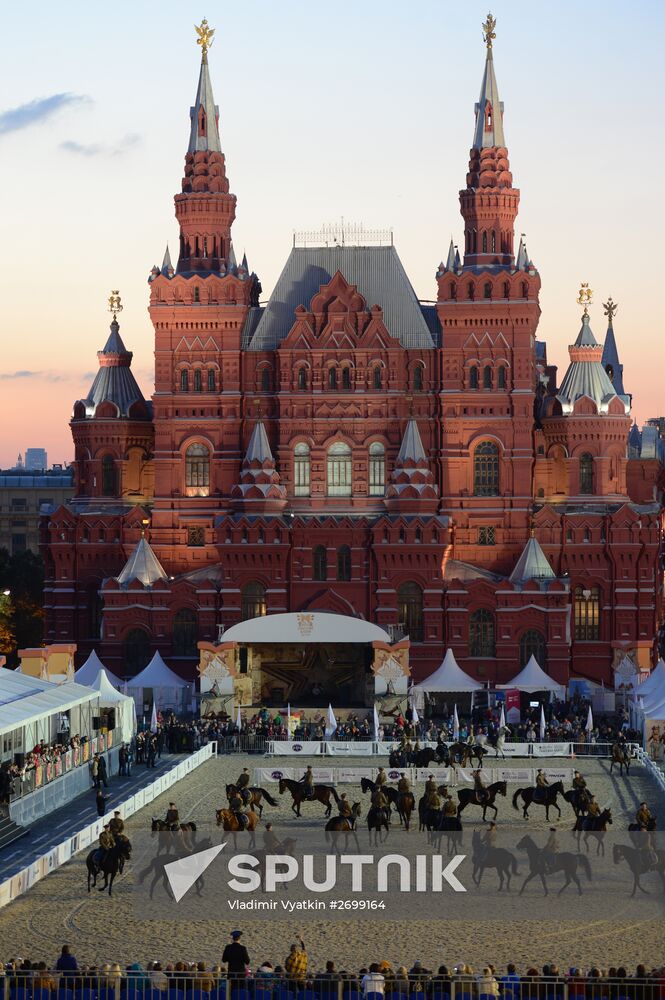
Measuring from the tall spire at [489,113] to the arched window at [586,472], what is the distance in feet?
51.0

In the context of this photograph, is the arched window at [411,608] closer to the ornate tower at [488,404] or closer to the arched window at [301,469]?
the ornate tower at [488,404]

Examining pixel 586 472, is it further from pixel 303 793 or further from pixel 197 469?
pixel 303 793

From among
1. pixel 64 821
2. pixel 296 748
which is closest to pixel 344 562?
pixel 296 748

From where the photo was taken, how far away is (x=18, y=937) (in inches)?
1438

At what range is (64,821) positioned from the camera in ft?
169

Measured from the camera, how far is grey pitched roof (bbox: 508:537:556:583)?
3374 inches

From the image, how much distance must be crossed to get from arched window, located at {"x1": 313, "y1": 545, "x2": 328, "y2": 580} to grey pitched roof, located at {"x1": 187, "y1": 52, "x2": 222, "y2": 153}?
2068 cm

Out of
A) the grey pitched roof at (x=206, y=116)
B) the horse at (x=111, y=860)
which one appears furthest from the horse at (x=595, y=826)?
the grey pitched roof at (x=206, y=116)

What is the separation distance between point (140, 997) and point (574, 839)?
60.1 ft

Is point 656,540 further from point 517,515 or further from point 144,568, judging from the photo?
point 144,568

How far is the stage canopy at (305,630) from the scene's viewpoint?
268 ft

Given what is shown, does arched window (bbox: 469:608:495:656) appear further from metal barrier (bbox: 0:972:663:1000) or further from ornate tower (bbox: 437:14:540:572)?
metal barrier (bbox: 0:972:663:1000)

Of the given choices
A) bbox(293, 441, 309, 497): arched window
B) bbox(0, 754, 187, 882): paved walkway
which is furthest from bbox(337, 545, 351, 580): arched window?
bbox(0, 754, 187, 882): paved walkway

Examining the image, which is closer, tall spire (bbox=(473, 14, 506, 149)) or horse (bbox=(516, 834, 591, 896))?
horse (bbox=(516, 834, 591, 896))
